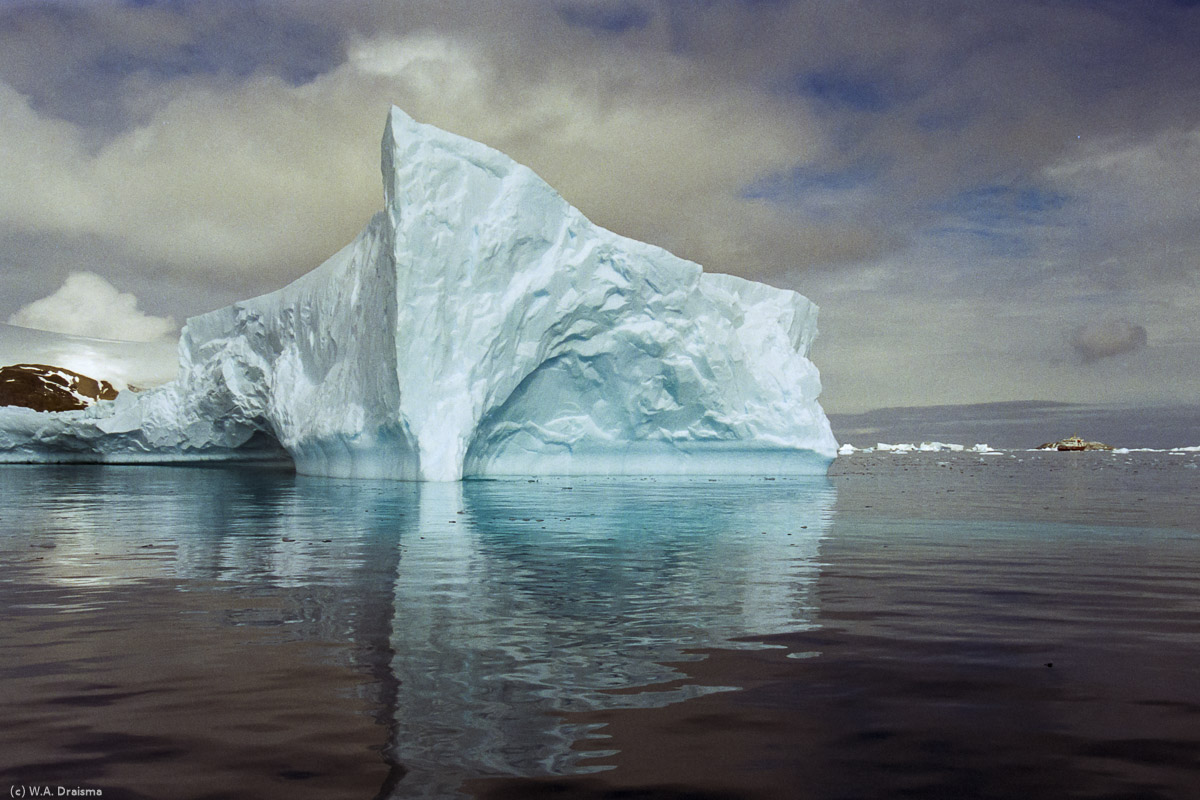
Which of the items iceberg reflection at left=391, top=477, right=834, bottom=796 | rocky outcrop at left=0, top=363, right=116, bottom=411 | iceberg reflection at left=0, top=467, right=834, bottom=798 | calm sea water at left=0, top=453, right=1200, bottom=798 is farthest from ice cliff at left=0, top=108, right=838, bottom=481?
rocky outcrop at left=0, top=363, right=116, bottom=411

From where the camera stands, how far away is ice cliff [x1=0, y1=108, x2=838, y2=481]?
22016mm

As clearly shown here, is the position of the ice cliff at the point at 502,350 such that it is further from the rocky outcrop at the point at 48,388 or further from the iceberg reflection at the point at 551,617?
the rocky outcrop at the point at 48,388

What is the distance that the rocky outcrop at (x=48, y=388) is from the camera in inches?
→ 2207

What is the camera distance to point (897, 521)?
12.1m

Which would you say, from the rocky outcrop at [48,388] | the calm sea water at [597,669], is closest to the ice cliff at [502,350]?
the calm sea water at [597,669]

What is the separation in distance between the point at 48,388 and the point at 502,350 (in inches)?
1919

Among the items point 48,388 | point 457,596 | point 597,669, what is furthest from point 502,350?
point 48,388

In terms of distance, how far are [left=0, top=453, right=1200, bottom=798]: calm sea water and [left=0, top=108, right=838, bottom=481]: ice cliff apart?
44.9ft

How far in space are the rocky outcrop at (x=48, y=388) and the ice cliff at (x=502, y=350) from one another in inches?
1229

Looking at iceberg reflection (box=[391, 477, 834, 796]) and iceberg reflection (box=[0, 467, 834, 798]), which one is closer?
iceberg reflection (box=[391, 477, 834, 796])

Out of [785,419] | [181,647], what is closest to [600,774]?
[181,647]

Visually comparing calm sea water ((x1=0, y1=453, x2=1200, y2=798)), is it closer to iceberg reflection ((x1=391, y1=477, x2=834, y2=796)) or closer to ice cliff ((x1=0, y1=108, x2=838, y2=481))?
iceberg reflection ((x1=391, y1=477, x2=834, y2=796))

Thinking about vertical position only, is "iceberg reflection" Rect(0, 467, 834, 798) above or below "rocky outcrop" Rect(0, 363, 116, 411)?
below

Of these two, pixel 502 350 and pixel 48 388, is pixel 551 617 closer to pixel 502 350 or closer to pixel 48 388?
pixel 502 350
